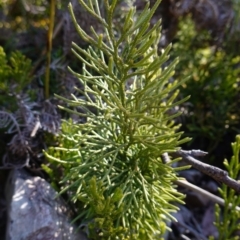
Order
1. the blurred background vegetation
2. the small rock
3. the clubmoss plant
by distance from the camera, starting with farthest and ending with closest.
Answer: the blurred background vegetation, the small rock, the clubmoss plant

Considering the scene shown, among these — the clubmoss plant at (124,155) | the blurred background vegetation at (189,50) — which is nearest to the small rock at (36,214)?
the clubmoss plant at (124,155)

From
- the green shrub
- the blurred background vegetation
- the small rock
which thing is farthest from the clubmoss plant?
the green shrub

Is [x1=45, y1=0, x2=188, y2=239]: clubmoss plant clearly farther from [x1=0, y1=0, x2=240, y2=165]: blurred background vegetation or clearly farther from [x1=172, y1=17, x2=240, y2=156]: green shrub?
[x1=172, y1=17, x2=240, y2=156]: green shrub

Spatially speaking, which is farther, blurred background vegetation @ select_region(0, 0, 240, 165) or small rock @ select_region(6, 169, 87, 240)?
blurred background vegetation @ select_region(0, 0, 240, 165)

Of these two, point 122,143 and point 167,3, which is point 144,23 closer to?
point 122,143

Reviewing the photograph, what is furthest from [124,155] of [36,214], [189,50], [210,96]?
[189,50]

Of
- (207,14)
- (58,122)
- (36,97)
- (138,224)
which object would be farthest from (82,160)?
(207,14)

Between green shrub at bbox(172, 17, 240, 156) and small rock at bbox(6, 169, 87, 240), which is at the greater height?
green shrub at bbox(172, 17, 240, 156)

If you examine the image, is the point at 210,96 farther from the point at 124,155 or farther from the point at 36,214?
the point at 36,214
